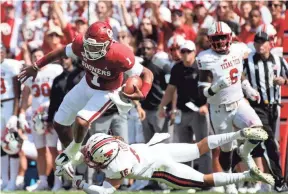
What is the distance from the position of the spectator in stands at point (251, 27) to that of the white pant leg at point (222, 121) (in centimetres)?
183

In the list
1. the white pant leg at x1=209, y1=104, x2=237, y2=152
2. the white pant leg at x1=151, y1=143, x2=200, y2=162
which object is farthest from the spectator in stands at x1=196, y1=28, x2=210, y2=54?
the white pant leg at x1=151, y1=143, x2=200, y2=162

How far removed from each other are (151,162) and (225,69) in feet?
7.04

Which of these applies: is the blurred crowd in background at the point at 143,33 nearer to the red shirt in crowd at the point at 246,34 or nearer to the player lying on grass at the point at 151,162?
the red shirt in crowd at the point at 246,34

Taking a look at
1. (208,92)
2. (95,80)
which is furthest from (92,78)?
(208,92)

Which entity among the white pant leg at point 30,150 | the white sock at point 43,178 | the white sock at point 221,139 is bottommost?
the white sock at point 43,178

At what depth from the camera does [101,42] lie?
403 inches

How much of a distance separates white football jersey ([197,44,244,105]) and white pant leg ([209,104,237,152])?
3.7 inches

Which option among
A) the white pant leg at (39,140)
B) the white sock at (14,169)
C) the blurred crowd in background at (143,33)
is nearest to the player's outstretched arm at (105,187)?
the blurred crowd in background at (143,33)

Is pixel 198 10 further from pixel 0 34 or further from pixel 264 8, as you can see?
pixel 0 34

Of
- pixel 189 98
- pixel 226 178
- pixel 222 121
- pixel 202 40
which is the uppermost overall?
pixel 202 40

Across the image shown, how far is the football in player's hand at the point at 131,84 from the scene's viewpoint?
1027 cm

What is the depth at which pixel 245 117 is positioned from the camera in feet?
36.8

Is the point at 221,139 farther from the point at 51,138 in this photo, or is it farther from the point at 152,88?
the point at 51,138

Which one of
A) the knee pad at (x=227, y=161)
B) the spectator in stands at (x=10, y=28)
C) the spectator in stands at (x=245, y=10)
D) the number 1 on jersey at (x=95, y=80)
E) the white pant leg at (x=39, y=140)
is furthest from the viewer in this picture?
the spectator in stands at (x=10, y=28)
